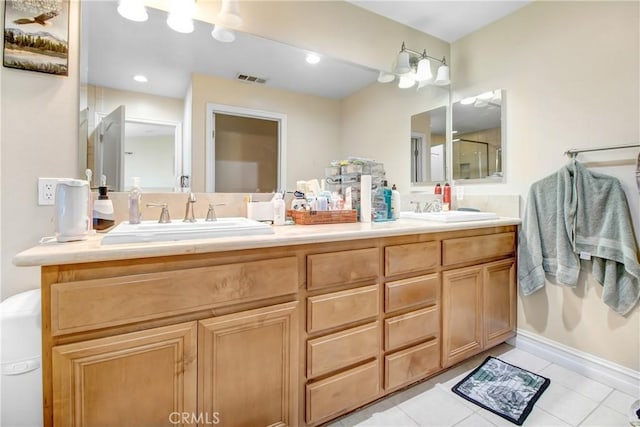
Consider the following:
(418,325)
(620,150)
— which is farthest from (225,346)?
(620,150)

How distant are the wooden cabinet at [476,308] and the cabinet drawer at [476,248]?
59 millimetres

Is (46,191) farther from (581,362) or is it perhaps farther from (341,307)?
(581,362)

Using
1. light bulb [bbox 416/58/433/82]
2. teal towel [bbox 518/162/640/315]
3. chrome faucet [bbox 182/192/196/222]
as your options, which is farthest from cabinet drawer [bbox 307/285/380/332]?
light bulb [bbox 416/58/433/82]

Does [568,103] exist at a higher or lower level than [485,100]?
lower

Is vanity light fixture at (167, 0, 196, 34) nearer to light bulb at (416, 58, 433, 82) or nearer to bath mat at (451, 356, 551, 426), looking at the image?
light bulb at (416, 58, 433, 82)

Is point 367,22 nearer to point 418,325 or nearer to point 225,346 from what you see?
point 418,325

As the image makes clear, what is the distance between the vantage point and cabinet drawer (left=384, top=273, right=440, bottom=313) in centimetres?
142

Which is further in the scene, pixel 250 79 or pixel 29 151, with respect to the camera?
pixel 250 79

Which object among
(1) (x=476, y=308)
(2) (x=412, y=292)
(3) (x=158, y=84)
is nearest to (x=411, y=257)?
(2) (x=412, y=292)

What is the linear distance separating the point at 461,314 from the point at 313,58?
1.79 m

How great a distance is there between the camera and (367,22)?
6.82 feet

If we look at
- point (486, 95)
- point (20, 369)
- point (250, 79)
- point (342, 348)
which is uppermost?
point (486, 95)

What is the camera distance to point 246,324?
1074 millimetres

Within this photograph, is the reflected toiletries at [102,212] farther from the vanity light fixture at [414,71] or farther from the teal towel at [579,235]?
the teal towel at [579,235]
